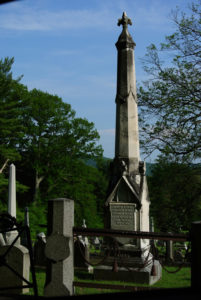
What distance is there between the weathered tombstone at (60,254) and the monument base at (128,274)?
13.1 feet

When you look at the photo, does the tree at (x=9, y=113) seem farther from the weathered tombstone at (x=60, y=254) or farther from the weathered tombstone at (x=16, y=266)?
the weathered tombstone at (x=60, y=254)

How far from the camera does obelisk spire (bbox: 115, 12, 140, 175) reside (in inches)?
476

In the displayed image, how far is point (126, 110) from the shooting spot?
12.2 metres

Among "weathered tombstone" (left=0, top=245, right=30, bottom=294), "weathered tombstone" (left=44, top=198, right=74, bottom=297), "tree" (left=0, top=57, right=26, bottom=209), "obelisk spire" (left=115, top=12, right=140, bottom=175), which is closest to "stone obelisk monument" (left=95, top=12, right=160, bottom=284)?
"obelisk spire" (left=115, top=12, right=140, bottom=175)

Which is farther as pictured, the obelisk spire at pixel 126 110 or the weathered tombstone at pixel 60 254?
the obelisk spire at pixel 126 110

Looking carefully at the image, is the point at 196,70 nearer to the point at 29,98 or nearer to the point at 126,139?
the point at 126,139

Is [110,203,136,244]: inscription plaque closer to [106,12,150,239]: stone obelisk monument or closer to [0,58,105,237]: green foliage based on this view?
[106,12,150,239]: stone obelisk monument

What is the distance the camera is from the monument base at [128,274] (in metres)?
9.92

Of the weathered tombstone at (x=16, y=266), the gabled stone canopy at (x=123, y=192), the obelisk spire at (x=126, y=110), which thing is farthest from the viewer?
the obelisk spire at (x=126, y=110)

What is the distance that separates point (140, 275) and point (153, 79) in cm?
783

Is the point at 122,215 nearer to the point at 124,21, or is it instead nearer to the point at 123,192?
the point at 123,192

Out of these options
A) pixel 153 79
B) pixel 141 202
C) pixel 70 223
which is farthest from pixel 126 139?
pixel 70 223

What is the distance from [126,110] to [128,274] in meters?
5.09

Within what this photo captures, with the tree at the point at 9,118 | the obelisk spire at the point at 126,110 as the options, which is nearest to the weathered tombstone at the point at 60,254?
the obelisk spire at the point at 126,110
